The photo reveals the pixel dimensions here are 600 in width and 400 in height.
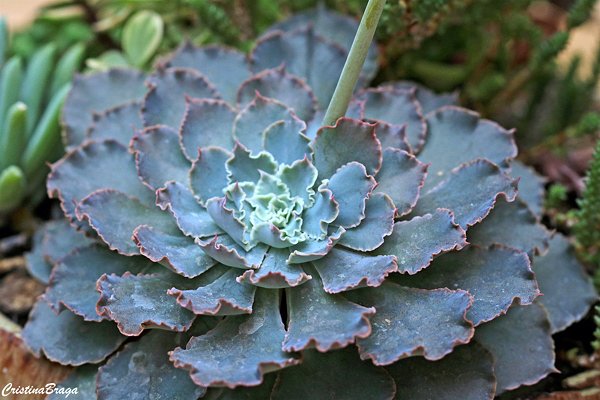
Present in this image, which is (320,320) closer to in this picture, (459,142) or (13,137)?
(459,142)

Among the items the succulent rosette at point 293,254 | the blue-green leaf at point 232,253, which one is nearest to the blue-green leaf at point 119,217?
the succulent rosette at point 293,254

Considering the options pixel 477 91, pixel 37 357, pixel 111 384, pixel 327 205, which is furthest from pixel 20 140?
pixel 477 91

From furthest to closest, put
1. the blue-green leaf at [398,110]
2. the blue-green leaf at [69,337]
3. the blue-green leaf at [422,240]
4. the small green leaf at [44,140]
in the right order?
the small green leaf at [44,140]
the blue-green leaf at [398,110]
the blue-green leaf at [69,337]
the blue-green leaf at [422,240]

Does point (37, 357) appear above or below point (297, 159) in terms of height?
below

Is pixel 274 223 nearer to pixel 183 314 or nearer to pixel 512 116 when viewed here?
pixel 183 314

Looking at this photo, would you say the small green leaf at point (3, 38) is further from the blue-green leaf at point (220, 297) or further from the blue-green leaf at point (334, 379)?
the blue-green leaf at point (334, 379)

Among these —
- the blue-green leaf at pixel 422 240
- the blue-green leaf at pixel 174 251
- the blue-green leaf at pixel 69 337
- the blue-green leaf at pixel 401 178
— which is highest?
the blue-green leaf at pixel 401 178

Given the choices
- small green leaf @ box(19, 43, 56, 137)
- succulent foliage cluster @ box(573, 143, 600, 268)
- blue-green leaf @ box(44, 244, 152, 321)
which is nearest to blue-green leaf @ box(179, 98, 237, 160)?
blue-green leaf @ box(44, 244, 152, 321)
